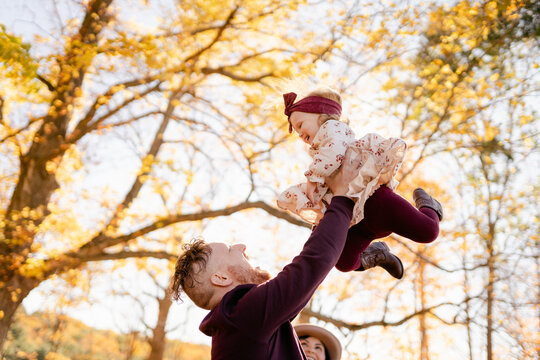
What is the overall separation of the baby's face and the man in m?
0.24

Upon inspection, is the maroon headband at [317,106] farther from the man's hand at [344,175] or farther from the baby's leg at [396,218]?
the baby's leg at [396,218]

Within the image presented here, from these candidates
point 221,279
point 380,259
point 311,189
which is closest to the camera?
point 221,279

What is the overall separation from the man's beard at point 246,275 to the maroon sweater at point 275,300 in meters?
0.17

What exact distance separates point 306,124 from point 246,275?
73cm

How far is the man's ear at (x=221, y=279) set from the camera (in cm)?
186

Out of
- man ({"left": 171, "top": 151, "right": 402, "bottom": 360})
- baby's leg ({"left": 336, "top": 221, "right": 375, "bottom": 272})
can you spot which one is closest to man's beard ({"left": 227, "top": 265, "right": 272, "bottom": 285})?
man ({"left": 171, "top": 151, "right": 402, "bottom": 360})

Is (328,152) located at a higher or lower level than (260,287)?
higher

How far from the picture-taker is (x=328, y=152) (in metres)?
1.89

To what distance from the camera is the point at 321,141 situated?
1.97m

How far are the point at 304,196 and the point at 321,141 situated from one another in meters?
0.25

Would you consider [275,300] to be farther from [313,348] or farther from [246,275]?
[313,348]

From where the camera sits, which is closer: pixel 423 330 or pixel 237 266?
pixel 237 266

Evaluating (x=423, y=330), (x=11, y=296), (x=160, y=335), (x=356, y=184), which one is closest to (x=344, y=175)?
(x=356, y=184)

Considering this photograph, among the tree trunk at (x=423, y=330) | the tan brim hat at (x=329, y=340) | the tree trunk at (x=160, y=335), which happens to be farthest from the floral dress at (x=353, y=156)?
the tree trunk at (x=423, y=330)
